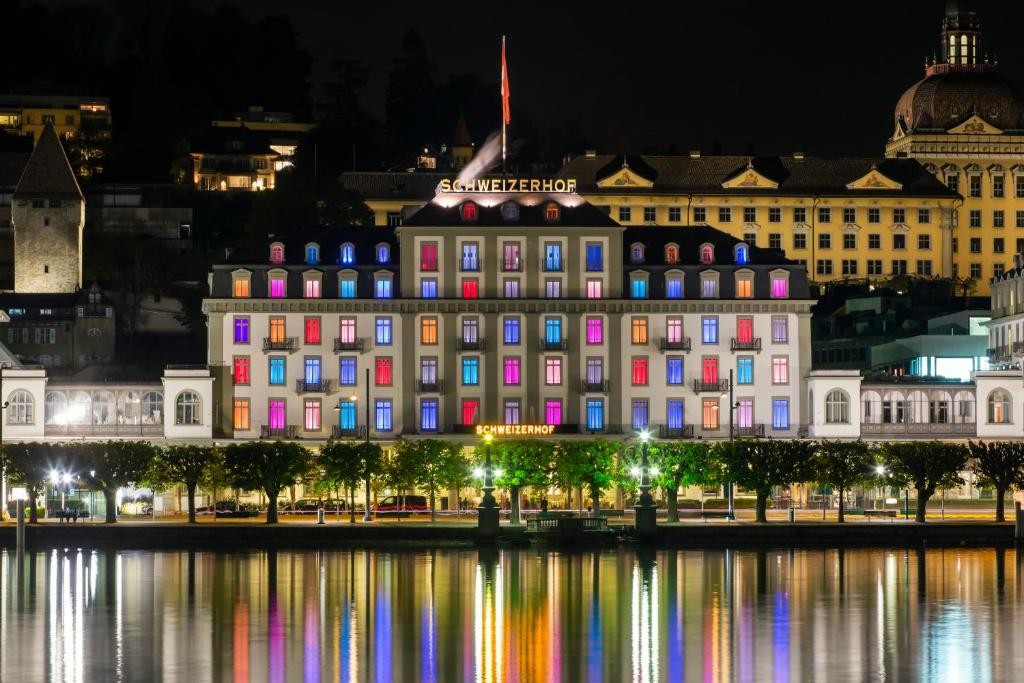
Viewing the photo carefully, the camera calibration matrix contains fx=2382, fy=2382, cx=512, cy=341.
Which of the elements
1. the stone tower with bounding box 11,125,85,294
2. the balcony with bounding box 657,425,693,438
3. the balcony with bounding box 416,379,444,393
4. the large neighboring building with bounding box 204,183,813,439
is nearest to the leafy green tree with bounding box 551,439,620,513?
the large neighboring building with bounding box 204,183,813,439

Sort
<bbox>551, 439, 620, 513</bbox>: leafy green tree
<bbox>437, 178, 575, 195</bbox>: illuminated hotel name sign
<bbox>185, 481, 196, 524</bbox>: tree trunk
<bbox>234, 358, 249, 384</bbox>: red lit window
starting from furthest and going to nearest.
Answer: <bbox>437, 178, 575, 195</bbox>: illuminated hotel name sign
<bbox>234, 358, 249, 384</bbox>: red lit window
<bbox>551, 439, 620, 513</bbox>: leafy green tree
<bbox>185, 481, 196, 524</bbox>: tree trunk

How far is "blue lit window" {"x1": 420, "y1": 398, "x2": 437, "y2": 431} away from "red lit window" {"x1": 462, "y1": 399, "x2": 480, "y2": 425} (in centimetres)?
167

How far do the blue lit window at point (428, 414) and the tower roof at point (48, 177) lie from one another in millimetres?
65337

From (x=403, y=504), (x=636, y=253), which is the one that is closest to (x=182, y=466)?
(x=403, y=504)

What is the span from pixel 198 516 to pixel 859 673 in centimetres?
6318

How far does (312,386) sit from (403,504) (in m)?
9.84

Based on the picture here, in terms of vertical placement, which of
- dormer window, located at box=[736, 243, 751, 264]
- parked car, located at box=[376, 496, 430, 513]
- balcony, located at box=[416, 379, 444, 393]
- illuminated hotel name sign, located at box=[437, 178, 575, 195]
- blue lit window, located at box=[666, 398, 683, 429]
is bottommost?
parked car, located at box=[376, 496, 430, 513]

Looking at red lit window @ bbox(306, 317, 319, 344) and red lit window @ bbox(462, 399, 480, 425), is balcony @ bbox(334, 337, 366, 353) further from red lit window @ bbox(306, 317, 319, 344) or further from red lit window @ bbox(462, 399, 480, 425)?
red lit window @ bbox(462, 399, 480, 425)

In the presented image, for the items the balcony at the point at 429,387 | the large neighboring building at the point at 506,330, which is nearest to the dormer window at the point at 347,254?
the large neighboring building at the point at 506,330

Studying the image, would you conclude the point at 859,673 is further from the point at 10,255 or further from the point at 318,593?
the point at 10,255

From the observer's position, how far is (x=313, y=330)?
5256 inches

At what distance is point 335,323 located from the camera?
439ft

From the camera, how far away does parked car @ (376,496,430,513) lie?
125 metres

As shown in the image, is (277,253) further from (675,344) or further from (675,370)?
(675,370)
